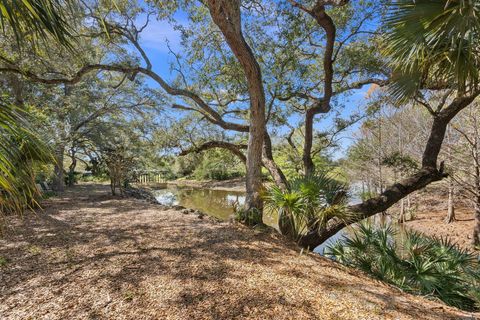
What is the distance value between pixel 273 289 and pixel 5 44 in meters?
7.27

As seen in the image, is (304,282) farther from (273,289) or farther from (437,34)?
(437,34)

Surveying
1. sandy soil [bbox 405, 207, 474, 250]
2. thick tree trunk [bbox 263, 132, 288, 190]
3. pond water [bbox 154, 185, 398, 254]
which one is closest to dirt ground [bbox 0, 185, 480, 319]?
thick tree trunk [bbox 263, 132, 288, 190]

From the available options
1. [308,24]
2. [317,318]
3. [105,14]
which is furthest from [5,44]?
[317,318]

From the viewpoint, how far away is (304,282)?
8.78 ft

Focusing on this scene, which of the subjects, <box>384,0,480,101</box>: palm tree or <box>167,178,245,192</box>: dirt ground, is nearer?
<box>384,0,480,101</box>: palm tree

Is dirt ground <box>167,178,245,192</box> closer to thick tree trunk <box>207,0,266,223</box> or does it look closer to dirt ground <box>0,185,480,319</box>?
thick tree trunk <box>207,0,266,223</box>

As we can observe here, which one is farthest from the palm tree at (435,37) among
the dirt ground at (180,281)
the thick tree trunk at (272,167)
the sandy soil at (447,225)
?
the sandy soil at (447,225)

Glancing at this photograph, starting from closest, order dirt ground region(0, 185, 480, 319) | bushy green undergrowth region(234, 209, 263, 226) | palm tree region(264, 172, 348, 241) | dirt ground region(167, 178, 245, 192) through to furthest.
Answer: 1. dirt ground region(0, 185, 480, 319)
2. palm tree region(264, 172, 348, 241)
3. bushy green undergrowth region(234, 209, 263, 226)
4. dirt ground region(167, 178, 245, 192)

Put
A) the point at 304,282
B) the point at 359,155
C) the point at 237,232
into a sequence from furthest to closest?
the point at 359,155 → the point at 237,232 → the point at 304,282

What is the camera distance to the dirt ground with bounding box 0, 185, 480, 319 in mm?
2094

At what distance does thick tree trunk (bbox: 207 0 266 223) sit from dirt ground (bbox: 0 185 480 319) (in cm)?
98

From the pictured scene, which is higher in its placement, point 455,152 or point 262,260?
point 455,152

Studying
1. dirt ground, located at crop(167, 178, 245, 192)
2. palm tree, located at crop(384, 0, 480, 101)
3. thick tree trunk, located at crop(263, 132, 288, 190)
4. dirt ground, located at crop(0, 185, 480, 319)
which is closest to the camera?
dirt ground, located at crop(0, 185, 480, 319)

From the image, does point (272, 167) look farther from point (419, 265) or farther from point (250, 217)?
point (419, 265)
